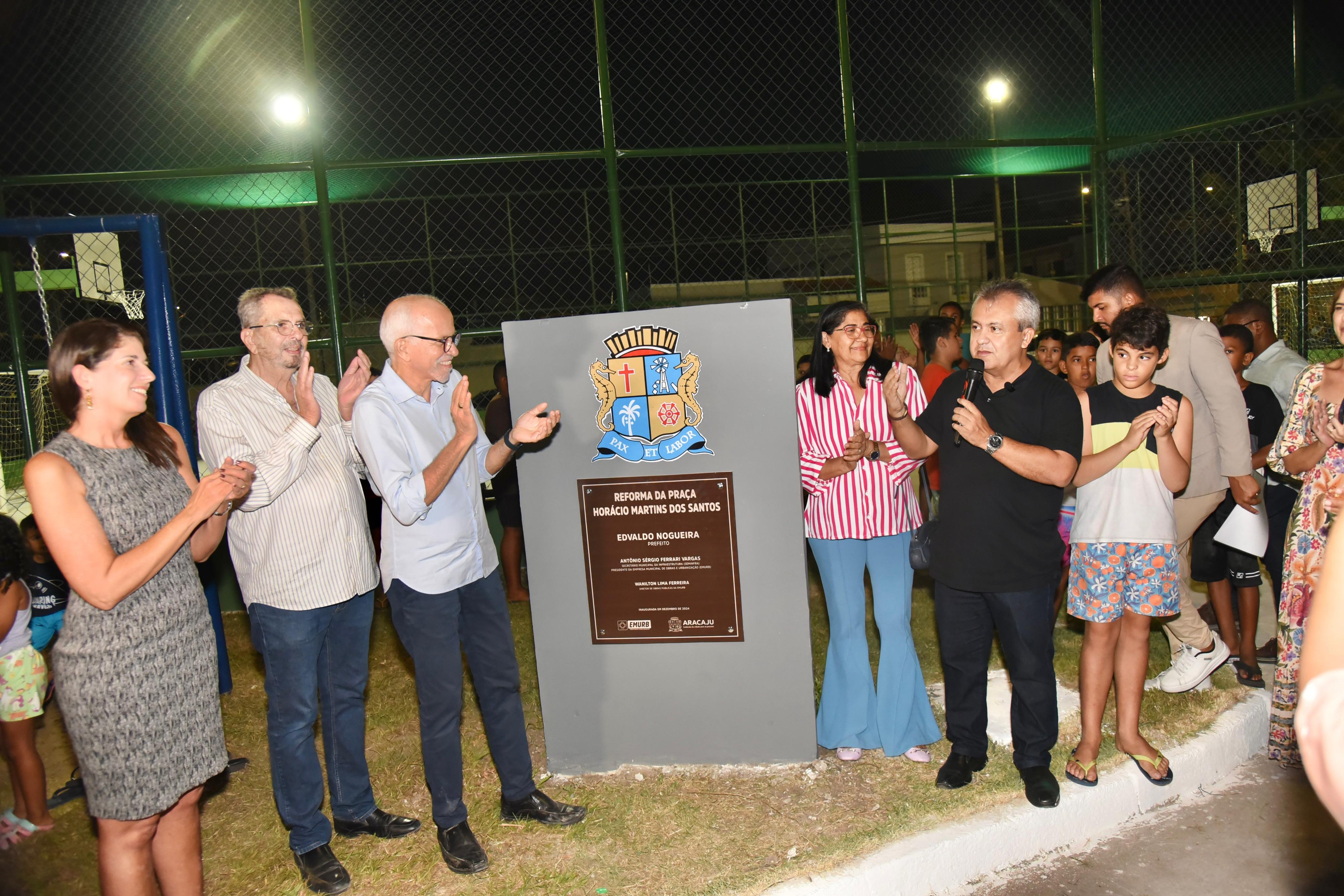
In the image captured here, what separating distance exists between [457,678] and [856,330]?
233 cm


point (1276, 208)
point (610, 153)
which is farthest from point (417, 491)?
point (1276, 208)

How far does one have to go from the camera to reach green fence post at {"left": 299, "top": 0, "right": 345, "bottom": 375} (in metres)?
6.11

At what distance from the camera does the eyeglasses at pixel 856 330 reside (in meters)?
4.22

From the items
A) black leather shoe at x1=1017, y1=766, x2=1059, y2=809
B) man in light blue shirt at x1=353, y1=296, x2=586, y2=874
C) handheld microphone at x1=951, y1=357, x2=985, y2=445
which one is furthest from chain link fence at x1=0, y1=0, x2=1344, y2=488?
black leather shoe at x1=1017, y1=766, x2=1059, y2=809

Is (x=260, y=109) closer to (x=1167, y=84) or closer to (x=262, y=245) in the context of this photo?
(x=262, y=245)

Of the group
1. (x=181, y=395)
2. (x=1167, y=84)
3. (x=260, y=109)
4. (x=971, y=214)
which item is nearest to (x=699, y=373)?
(x=181, y=395)

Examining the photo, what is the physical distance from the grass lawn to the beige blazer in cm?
122

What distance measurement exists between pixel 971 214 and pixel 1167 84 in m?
4.59

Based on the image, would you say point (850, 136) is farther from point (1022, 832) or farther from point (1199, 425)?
point (1022, 832)

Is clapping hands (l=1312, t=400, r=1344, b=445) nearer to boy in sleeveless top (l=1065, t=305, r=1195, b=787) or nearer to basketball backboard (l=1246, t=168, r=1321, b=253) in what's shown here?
boy in sleeveless top (l=1065, t=305, r=1195, b=787)

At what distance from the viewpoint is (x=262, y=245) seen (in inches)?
299

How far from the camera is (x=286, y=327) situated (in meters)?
3.70

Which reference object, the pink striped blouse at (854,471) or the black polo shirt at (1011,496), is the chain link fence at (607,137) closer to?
the pink striped blouse at (854,471)

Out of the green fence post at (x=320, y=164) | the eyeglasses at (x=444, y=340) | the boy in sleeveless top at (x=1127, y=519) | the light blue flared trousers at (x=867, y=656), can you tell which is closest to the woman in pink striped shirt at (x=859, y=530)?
the light blue flared trousers at (x=867, y=656)
